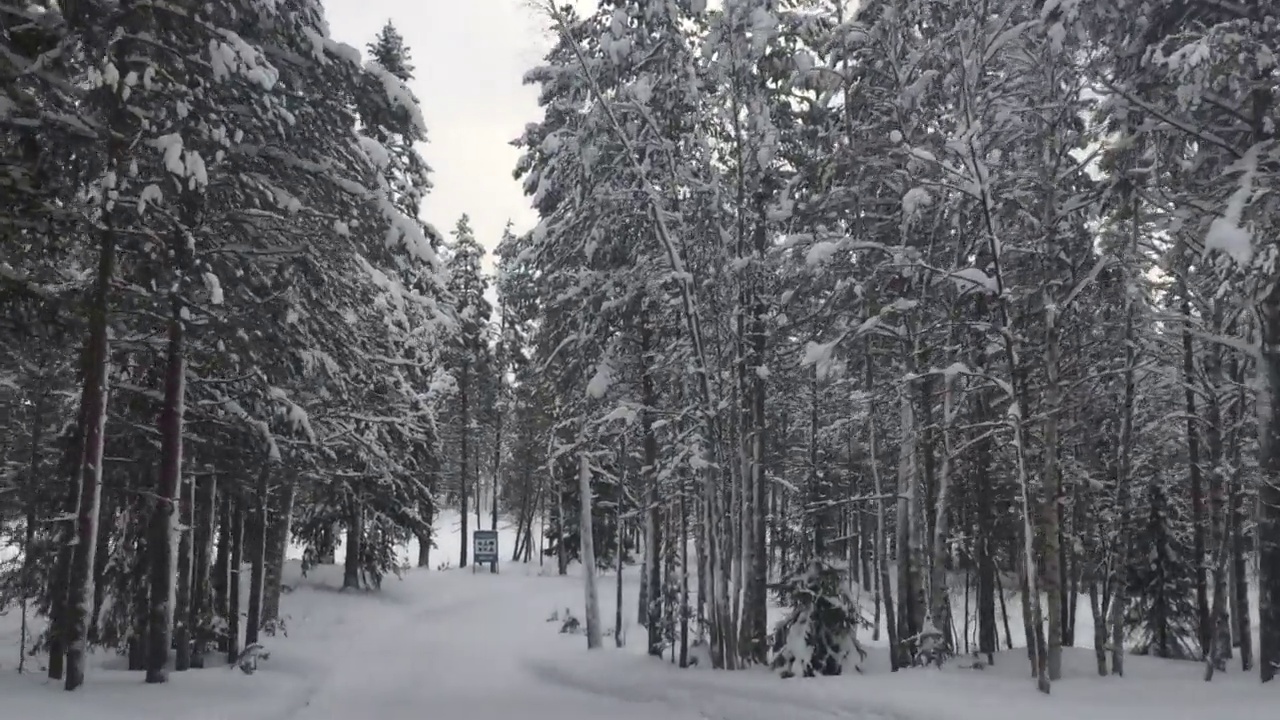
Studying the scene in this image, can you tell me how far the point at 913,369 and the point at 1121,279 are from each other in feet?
12.4

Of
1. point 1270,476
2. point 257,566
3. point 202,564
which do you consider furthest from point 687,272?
point 202,564

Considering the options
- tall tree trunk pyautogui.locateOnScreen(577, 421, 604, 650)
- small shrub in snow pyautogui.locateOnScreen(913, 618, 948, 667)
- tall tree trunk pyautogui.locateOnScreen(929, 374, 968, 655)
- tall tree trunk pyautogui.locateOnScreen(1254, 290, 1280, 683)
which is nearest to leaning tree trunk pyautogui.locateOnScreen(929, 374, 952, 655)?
tall tree trunk pyautogui.locateOnScreen(929, 374, 968, 655)

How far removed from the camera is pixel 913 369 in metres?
14.9

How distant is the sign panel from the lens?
3919cm

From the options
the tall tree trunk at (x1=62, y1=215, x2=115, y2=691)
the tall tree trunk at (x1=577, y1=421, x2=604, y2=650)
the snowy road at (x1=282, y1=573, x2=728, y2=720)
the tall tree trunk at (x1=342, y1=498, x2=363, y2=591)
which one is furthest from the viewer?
the tall tree trunk at (x1=342, y1=498, x2=363, y2=591)

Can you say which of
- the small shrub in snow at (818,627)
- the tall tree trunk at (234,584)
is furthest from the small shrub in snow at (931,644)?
the tall tree trunk at (234,584)

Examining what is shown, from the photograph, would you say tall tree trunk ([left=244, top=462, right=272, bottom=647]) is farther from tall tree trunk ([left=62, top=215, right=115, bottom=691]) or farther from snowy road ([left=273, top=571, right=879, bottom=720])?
tall tree trunk ([left=62, top=215, right=115, bottom=691])

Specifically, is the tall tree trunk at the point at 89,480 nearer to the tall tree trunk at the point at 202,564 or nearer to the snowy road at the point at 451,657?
the snowy road at the point at 451,657

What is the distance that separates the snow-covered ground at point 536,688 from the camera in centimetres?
925

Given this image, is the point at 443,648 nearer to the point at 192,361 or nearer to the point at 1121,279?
the point at 192,361

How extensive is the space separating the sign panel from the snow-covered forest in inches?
720

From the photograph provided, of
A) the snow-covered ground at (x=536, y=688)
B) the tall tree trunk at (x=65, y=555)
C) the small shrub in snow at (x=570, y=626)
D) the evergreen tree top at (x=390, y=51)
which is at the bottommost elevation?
the small shrub in snow at (x=570, y=626)

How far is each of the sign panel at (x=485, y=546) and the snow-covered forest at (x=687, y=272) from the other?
18298mm

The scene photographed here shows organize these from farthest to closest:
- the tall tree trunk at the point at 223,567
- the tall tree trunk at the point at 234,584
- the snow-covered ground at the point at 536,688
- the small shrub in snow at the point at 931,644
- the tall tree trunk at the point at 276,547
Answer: the tall tree trunk at the point at 276,547
the tall tree trunk at the point at 223,567
the tall tree trunk at the point at 234,584
the small shrub in snow at the point at 931,644
the snow-covered ground at the point at 536,688
